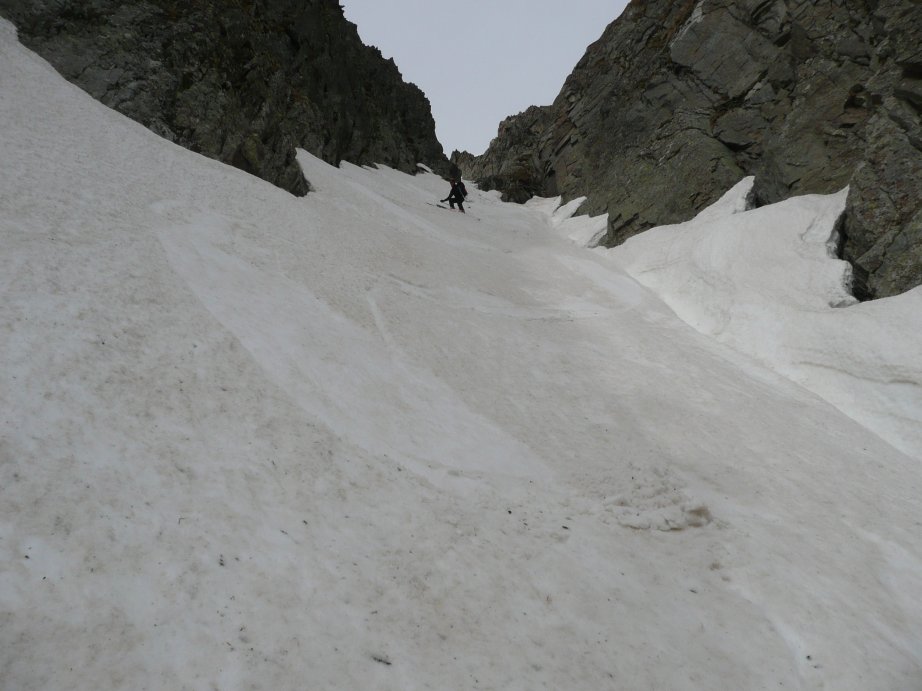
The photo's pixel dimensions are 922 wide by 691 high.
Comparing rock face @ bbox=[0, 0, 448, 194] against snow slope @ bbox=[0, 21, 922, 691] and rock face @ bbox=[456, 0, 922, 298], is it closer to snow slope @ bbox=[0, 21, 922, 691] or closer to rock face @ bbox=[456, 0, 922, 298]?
snow slope @ bbox=[0, 21, 922, 691]

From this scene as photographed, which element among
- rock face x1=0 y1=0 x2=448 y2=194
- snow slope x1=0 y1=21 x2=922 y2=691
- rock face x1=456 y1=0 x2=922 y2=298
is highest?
rock face x1=456 y1=0 x2=922 y2=298

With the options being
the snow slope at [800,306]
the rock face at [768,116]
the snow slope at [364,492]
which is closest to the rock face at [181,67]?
the snow slope at [364,492]

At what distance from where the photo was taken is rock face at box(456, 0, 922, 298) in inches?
421

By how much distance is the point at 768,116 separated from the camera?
2041 centimetres

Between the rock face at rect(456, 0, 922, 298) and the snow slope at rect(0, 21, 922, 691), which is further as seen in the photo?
the rock face at rect(456, 0, 922, 298)

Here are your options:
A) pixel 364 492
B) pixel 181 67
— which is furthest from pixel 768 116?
pixel 364 492

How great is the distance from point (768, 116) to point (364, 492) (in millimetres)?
24228

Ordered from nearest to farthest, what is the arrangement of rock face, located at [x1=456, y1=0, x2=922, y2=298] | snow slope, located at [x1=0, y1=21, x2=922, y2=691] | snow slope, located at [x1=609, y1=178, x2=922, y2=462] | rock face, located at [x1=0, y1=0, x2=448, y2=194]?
snow slope, located at [x1=0, y1=21, x2=922, y2=691]
snow slope, located at [x1=609, y1=178, x2=922, y2=462]
rock face, located at [x1=456, y1=0, x2=922, y2=298]
rock face, located at [x1=0, y1=0, x2=448, y2=194]

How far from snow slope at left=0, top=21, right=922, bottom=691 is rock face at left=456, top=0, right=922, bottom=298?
19.2ft

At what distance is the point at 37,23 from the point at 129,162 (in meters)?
8.41

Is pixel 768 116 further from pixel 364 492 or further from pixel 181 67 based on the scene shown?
pixel 364 492

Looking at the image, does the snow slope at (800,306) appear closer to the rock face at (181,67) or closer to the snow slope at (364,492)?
the snow slope at (364,492)

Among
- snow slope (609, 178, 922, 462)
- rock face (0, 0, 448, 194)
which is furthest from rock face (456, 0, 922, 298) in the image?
rock face (0, 0, 448, 194)

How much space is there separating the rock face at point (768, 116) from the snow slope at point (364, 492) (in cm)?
584
